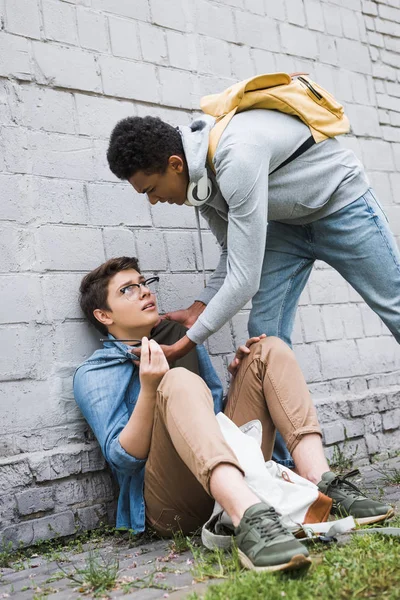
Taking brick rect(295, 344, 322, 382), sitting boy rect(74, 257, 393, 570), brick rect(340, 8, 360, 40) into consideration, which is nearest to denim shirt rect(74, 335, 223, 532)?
sitting boy rect(74, 257, 393, 570)

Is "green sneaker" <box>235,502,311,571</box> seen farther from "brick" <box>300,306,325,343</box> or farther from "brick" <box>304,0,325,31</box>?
"brick" <box>304,0,325,31</box>

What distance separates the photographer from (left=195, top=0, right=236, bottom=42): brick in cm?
415

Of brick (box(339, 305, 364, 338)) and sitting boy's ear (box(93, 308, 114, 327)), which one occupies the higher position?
sitting boy's ear (box(93, 308, 114, 327))

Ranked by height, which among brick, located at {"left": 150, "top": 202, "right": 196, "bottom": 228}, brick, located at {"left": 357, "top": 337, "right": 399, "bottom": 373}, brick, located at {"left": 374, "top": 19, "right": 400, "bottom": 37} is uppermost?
brick, located at {"left": 374, "top": 19, "right": 400, "bottom": 37}

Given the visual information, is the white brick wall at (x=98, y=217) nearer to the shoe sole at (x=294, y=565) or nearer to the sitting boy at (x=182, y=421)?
the sitting boy at (x=182, y=421)

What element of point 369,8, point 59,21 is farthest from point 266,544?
point 369,8

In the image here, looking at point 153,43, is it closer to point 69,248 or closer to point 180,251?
point 180,251

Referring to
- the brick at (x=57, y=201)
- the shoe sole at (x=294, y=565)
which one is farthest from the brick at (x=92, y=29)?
the shoe sole at (x=294, y=565)

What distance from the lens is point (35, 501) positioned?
10.1 ft

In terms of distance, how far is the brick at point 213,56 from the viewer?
413cm

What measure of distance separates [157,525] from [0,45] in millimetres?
2219

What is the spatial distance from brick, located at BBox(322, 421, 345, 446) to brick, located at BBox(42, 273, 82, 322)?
1.68 meters

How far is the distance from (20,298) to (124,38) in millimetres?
1514

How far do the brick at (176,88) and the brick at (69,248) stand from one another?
36.5 inches
